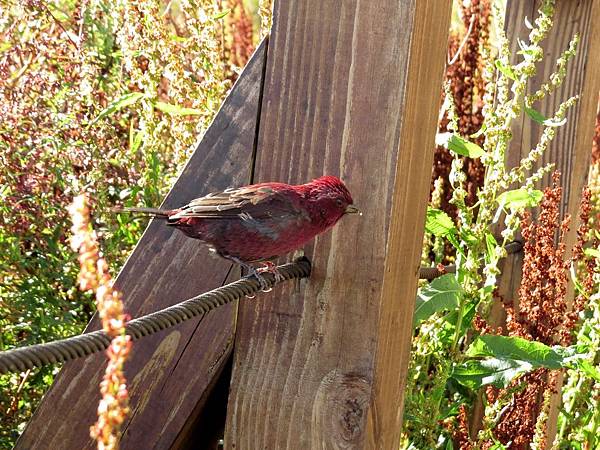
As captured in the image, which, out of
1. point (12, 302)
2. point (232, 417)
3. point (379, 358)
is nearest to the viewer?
point (379, 358)

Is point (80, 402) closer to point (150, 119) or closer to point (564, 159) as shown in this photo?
point (150, 119)

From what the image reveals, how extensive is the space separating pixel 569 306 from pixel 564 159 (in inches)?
18.8

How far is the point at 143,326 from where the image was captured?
1363 mm

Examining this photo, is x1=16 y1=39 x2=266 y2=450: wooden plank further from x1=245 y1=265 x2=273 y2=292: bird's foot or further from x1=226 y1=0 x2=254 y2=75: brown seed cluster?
x1=226 y1=0 x2=254 y2=75: brown seed cluster

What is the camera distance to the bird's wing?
1.72 meters

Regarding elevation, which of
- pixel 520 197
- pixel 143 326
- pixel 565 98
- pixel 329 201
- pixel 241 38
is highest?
pixel 241 38

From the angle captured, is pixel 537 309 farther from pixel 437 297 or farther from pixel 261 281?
pixel 261 281

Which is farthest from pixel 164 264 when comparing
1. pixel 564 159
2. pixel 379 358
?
pixel 564 159

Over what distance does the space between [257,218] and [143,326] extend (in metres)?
0.49

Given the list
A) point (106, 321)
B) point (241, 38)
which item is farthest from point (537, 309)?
point (241, 38)

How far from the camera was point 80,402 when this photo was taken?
6.10 feet

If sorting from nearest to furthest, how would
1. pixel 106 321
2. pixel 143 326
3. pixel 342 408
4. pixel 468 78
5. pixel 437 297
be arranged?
pixel 106 321, pixel 143 326, pixel 342 408, pixel 437 297, pixel 468 78

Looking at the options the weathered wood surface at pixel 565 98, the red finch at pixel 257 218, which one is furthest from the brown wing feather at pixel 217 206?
the weathered wood surface at pixel 565 98

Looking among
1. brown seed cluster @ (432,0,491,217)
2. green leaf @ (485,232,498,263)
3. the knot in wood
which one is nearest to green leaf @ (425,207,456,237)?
green leaf @ (485,232,498,263)
